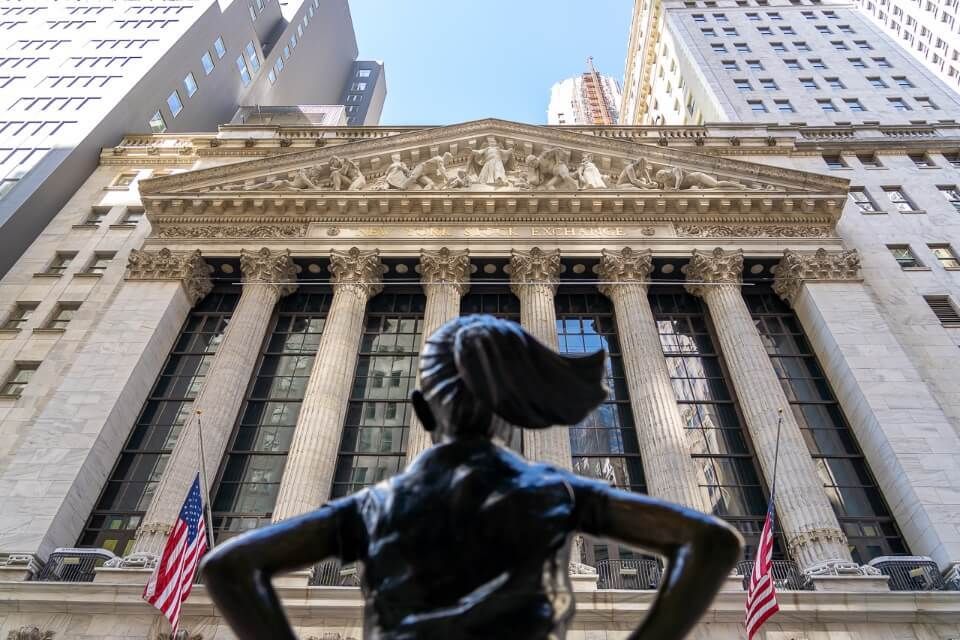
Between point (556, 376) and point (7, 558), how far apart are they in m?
18.5

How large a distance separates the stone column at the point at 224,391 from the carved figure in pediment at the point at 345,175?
4.26 meters

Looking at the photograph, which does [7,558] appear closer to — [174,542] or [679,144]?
[174,542]

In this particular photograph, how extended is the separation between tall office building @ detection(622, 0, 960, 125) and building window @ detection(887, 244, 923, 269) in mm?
17686

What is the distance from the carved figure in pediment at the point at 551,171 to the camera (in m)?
27.7

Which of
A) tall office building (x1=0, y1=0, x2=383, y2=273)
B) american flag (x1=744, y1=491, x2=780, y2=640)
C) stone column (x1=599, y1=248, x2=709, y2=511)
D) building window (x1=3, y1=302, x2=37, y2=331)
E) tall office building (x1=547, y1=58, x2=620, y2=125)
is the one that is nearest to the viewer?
american flag (x1=744, y1=491, x2=780, y2=640)

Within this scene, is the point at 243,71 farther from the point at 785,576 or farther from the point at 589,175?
the point at 785,576

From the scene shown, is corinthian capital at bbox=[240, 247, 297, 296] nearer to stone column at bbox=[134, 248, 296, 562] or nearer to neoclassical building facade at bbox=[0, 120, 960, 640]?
stone column at bbox=[134, 248, 296, 562]

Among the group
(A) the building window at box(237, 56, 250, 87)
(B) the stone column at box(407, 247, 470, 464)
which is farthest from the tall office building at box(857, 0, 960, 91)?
(A) the building window at box(237, 56, 250, 87)

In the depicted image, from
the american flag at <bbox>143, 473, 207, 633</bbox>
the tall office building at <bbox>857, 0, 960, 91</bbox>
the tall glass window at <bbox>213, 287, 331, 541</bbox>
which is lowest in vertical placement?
the tall office building at <bbox>857, 0, 960, 91</bbox>

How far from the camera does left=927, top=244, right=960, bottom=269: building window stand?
1022 inches

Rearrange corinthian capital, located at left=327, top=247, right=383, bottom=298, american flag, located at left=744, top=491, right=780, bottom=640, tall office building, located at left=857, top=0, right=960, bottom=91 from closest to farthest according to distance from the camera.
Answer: american flag, located at left=744, top=491, right=780, bottom=640 < corinthian capital, located at left=327, top=247, right=383, bottom=298 < tall office building, located at left=857, top=0, right=960, bottom=91

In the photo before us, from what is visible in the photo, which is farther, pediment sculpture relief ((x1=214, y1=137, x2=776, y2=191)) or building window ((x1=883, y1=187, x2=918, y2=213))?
building window ((x1=883, y1=187, x2=918, y2=213))

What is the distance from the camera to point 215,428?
19.6 m

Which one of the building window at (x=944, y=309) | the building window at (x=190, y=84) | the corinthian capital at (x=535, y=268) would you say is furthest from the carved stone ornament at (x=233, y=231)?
the building window at (x=944, y=309)
